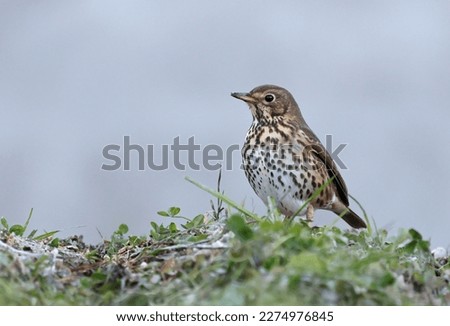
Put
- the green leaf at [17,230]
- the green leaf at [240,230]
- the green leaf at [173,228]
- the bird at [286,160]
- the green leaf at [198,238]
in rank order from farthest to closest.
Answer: the bird at [286,160], the green leaf at [173,228], the green leaf at [17,230], the green leaf at [198,238], the green leaf at [240,230]

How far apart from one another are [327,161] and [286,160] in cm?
56

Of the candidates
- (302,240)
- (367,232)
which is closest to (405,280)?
(302,240)

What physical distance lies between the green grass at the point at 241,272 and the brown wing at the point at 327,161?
2.45m

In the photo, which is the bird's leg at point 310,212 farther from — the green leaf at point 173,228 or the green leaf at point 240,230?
the green leaf at point 240,230

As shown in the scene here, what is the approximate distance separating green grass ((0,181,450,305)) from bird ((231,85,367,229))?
205cm

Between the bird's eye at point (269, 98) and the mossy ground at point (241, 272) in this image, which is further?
the bird's eye at point (269, 98)

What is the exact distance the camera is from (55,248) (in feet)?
18.7

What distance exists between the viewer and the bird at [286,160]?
24.5 feet

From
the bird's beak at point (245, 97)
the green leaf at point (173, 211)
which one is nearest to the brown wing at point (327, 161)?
the bird's beak at point (245, 97)

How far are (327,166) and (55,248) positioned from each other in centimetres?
300

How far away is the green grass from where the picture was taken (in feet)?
13.1

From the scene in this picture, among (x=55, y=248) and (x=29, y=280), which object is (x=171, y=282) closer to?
(x=29, y=280)

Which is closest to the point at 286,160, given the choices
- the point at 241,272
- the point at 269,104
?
the point at 269,104
